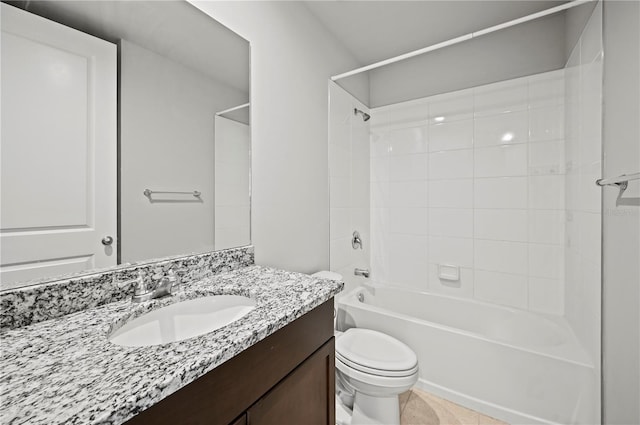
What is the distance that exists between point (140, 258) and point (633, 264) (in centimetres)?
192

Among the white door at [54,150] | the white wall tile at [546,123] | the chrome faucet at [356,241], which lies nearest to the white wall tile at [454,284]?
the chrome faucet at [356,241]

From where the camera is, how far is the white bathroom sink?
77 centimetres

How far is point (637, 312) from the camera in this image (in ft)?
3.43

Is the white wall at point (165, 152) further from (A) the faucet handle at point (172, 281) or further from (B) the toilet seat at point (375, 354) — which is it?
(B) the toilet seat at point (375, 354)

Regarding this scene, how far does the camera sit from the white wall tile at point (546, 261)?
192 centimetres

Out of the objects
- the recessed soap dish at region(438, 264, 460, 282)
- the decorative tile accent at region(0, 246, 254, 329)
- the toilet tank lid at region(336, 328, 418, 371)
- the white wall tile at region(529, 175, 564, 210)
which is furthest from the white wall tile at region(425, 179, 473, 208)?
the decorative tile accent at region(0, 246, 254, 329)

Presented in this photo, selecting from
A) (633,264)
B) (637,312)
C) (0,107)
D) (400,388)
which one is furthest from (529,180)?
(0,107)

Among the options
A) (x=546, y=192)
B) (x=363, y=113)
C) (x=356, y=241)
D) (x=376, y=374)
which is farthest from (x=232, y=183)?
(x=546, y=192)

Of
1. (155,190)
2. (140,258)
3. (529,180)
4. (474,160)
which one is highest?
(474,160)

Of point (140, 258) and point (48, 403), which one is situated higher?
point (140, 258)

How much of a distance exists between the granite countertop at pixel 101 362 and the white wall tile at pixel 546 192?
6.62ft

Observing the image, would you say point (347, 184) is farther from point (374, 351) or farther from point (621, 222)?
point (621, 222)

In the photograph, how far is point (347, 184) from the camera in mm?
2314

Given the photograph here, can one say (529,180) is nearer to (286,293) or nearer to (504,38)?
(504,38)
